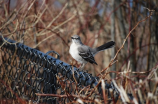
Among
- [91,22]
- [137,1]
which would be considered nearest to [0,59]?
[137,1]

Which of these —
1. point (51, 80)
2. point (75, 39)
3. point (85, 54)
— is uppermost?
point (75, 39)

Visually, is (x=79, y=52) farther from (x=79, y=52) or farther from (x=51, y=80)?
(x=51, y=80)

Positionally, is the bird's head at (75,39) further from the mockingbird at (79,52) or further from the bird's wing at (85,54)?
the bird's wing at (85,54)

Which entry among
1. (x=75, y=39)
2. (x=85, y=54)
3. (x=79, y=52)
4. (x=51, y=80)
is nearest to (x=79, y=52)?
(x=79, y=52)

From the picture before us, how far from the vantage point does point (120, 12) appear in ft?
17.8

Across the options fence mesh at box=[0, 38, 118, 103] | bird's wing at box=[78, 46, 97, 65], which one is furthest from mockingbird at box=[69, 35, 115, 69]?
fence mesh at box=[0, 38, 118, 103]

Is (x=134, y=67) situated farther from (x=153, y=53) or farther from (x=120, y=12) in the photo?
(x=120, y=12)

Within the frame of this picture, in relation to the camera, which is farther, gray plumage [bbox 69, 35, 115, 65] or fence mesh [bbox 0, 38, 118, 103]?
gray plumage [bbox 69, 35, 115, 65]

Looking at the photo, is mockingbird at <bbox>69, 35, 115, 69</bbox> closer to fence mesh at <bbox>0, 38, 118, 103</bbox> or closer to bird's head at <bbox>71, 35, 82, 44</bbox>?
bird's head at <bbox>71, 35, 82, 44</bbox>

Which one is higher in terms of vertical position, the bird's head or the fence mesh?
the bird's head

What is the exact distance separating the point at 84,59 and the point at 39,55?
1682 millimetres

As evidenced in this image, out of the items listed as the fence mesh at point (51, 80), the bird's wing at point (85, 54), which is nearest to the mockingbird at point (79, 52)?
the bird's wing at point (85, 54)

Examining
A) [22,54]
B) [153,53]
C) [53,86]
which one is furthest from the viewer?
[153,53]

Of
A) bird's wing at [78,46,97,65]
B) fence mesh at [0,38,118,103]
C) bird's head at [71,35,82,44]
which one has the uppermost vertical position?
bird's head at [71,35,82,44]
